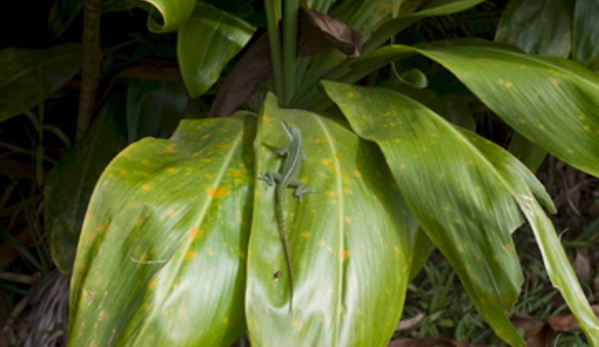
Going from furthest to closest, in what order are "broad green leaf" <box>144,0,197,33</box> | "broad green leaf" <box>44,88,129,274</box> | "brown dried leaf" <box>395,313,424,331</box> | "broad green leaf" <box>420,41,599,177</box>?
"brown dried leaf" <box>395,313,424,331</box> → "broad green leaf" <box>44,88,129,274</box> → "broad green leaf" <box>420,41,599,177</box> → "broad green leaf" <box>144,0,197,33</box>

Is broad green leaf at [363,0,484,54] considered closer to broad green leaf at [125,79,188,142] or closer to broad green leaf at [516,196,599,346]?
broad green leaf at [516,196,599,346]

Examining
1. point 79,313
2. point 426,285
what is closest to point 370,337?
point 79,313

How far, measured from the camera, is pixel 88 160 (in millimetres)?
1477

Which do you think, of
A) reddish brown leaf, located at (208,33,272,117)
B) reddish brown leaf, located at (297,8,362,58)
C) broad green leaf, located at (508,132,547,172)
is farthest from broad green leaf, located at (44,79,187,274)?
broad green leaf, located at (508,132,547,172)

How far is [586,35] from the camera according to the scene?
1.43m

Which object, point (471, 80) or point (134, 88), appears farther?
point (134, 88)

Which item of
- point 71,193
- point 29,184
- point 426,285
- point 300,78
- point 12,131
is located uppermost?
point 300,78

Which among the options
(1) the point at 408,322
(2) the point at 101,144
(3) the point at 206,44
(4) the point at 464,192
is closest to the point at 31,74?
(2) the point at 101,144

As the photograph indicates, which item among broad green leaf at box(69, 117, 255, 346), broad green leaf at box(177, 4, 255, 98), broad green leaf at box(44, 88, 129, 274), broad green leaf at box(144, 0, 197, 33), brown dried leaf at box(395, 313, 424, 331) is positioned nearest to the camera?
broad green leaf at box(69, 117, 255, 346)

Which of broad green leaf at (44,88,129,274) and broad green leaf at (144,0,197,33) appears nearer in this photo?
broad green leaf at (144,0,197,33)

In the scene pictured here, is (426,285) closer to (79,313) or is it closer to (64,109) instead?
(64,109)

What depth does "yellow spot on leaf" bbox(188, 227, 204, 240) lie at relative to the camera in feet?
2.86

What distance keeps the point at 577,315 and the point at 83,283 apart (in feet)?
2.03

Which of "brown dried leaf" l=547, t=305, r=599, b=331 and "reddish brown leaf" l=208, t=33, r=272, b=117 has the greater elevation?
"reddish brown leaf" l=208, t=33, r=272, b=117
